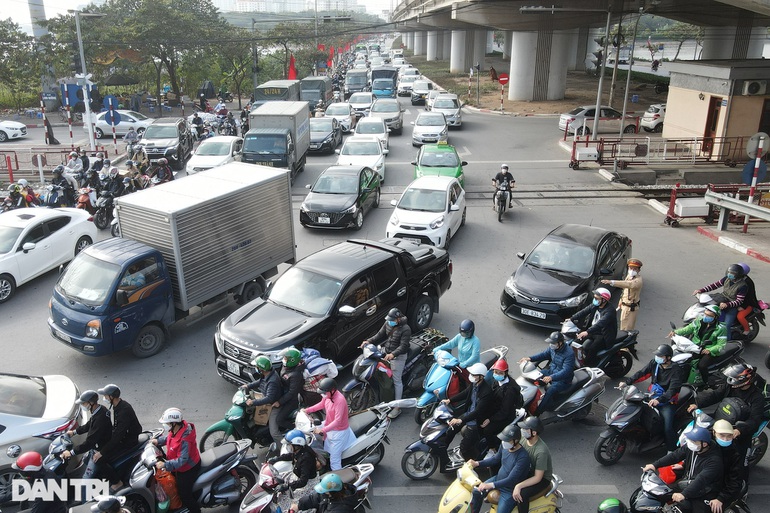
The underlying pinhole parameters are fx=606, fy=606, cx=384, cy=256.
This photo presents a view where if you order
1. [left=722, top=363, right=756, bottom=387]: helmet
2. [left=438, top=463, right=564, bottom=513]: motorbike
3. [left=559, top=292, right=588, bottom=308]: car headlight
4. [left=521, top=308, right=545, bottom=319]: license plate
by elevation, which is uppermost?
[left=722, top=363, right=756, bottom=387]: helmet

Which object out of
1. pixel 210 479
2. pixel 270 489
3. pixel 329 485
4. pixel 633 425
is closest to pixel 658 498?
pixel 633 425

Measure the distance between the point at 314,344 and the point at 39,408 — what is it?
349 cm

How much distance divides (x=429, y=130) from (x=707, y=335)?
1866cm

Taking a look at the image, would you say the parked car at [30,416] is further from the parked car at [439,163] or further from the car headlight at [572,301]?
the parked car at [439,163]

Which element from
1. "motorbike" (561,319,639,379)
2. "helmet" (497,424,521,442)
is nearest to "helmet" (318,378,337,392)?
"helmet" (497,424,521,442)

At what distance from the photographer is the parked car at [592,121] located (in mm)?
29219

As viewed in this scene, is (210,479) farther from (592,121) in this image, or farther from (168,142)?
(592,121)

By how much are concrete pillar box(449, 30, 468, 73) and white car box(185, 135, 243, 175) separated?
49.0 meters

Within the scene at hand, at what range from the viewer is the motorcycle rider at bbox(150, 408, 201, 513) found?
5.98 meters

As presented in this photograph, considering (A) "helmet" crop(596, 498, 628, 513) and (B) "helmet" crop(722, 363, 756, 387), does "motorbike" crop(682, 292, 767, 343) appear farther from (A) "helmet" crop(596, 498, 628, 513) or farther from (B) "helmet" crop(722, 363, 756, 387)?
(A) "helmet" crop(596, 498, 628, 513)

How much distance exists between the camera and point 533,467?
5.77 m

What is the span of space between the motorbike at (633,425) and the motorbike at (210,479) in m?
4.21

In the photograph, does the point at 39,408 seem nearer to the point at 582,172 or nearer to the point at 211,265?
the point at 211,265

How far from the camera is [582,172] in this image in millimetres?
22891
